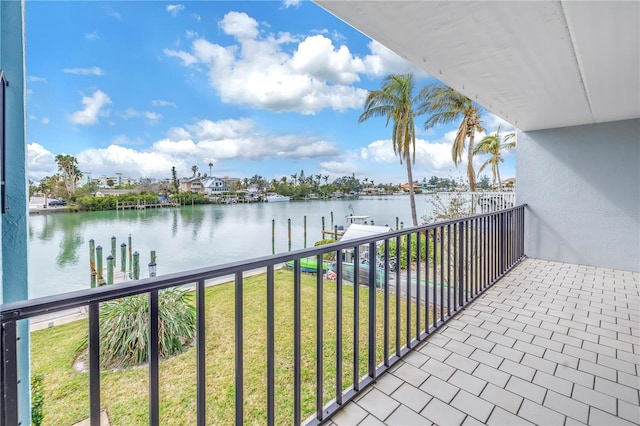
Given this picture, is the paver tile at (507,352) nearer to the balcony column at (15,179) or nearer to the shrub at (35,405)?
the balcony column at (15,179)

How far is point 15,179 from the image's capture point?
128 cm

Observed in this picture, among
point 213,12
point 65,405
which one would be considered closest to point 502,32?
point 65,405

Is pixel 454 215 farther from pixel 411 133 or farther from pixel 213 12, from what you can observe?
pixel 213 12

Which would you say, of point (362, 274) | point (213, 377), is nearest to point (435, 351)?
point (213, 377)

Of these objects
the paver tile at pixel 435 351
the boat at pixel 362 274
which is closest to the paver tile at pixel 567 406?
the paver tile at pixel 435 351

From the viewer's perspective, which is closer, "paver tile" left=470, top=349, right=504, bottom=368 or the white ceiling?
the white ceiling

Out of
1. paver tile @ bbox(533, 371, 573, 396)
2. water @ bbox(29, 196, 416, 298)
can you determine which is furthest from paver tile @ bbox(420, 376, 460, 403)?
water @ bbox(29, 196, 416, 298)

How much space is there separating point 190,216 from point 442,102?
857 inches

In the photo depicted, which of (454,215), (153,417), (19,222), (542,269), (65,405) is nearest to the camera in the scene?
(153,417)

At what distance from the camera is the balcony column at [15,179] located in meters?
1.25

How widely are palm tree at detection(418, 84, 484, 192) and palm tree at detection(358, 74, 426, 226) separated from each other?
530 millimetres

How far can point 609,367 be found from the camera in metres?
2.08

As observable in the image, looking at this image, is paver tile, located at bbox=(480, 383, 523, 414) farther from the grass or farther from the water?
the water

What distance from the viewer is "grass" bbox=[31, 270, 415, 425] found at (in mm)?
2236
